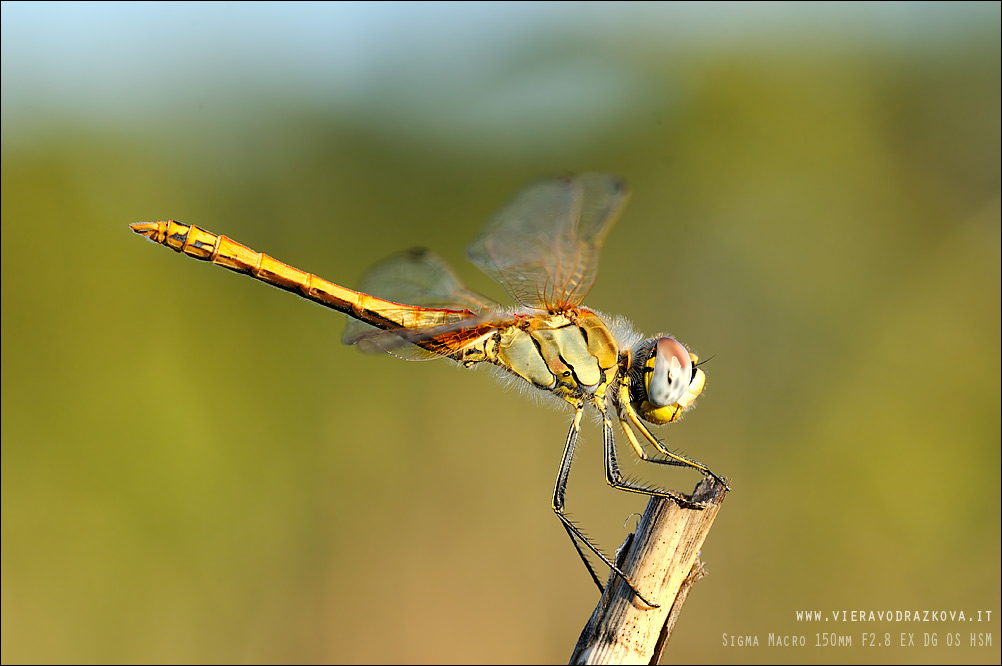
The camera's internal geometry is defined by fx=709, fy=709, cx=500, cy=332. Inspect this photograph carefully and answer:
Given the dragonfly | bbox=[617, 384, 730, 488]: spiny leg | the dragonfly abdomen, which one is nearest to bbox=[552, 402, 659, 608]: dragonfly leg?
the dragonfly

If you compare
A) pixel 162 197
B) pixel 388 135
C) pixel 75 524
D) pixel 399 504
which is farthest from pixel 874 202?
pixel 75 524

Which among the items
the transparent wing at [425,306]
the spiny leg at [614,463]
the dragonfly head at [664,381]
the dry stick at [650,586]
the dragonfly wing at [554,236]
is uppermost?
the dragonfly wing at [554,236]

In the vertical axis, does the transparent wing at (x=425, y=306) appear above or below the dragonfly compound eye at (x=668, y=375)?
above

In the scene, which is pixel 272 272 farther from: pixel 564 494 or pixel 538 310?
pixel 564 494

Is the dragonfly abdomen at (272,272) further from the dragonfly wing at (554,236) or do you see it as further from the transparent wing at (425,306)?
the dragonfly wing at (554,236)

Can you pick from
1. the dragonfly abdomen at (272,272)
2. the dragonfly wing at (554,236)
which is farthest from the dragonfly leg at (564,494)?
the dragonfly abdomen at (272,272)

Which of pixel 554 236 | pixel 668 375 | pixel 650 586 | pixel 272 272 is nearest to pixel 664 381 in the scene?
pixel 668 375
